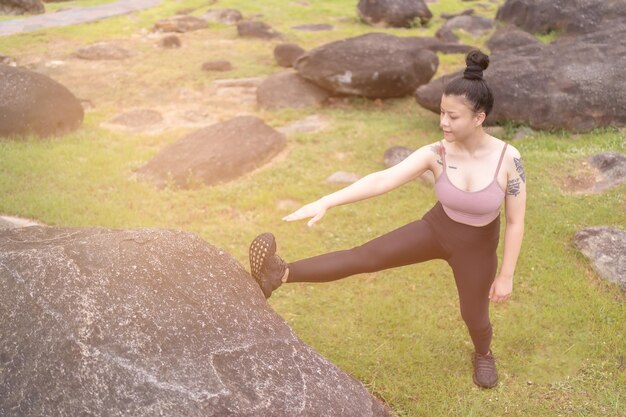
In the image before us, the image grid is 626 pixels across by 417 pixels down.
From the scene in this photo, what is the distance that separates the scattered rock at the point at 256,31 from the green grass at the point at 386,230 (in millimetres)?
9879

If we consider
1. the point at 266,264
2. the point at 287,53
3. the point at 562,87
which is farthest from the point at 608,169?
the point at 287,53

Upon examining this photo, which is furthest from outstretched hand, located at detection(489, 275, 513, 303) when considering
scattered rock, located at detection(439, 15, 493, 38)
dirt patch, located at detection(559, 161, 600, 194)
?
scattered rock, located at detection(439, 15, 493, 38)

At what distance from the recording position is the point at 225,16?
1182 inches

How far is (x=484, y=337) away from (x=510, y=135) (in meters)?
8.36

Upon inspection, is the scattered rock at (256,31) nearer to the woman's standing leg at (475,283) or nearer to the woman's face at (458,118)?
the woman's standing leg at (475,283)

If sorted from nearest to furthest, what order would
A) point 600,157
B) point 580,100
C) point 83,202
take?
1. point 83,202
2. point 600,157
3. point 580,100

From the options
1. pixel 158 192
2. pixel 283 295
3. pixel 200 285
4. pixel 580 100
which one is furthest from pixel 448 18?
pixel 200 285

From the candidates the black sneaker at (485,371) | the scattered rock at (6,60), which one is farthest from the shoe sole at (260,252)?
the scattered rock at (6,60)

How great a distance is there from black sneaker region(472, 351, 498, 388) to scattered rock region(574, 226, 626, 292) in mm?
2614

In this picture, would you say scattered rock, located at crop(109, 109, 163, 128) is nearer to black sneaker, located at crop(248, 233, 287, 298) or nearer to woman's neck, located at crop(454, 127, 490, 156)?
black sneaker, located at crop(248, 233, 287, 298)

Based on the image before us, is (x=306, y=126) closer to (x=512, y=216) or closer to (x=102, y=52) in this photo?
(x=512, y=216)

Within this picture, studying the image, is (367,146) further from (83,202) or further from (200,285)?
(200,285)

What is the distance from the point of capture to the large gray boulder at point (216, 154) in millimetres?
11711

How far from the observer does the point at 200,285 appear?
475 cm
